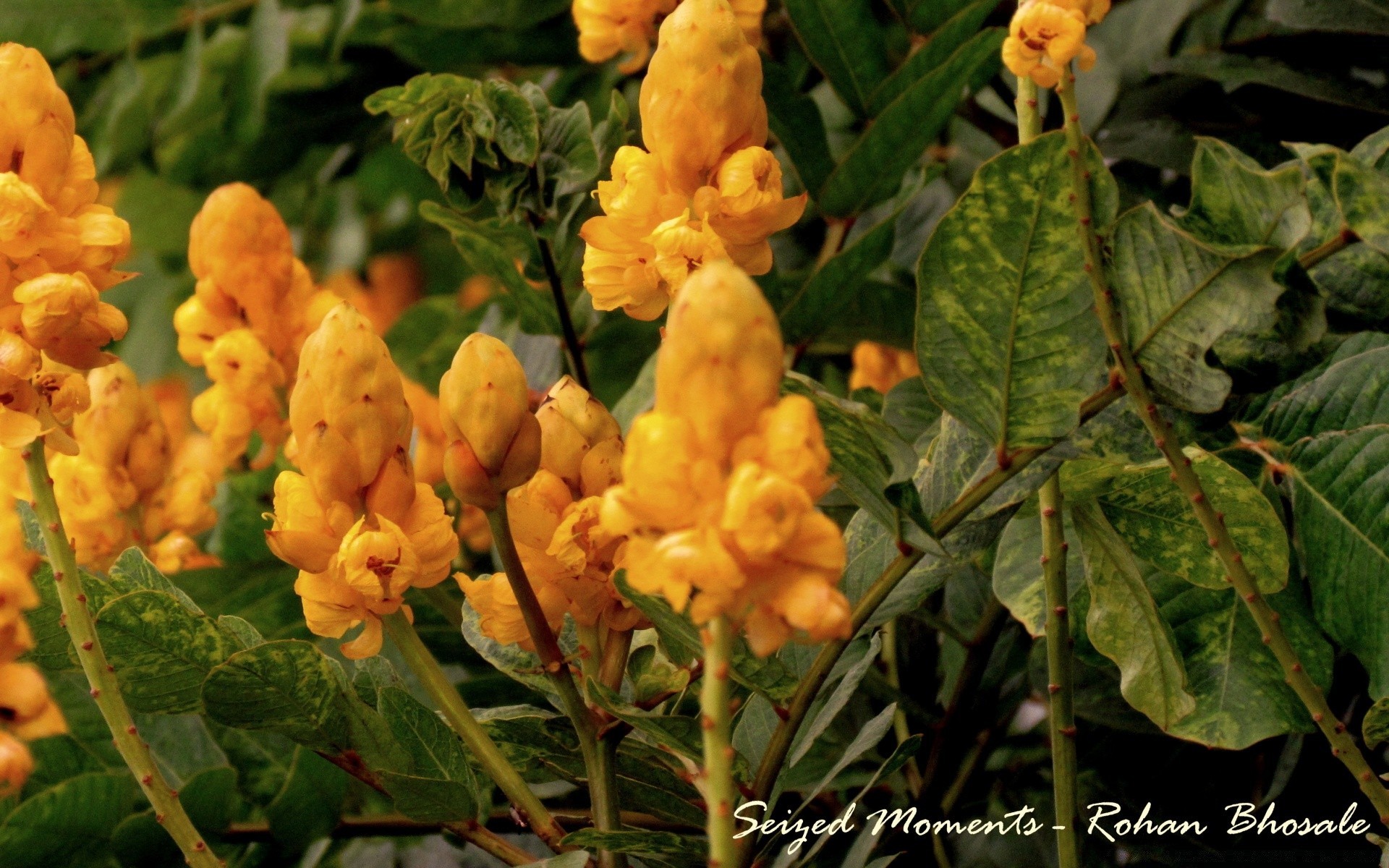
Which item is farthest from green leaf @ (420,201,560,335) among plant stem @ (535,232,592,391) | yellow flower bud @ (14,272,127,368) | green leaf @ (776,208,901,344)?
yellow flower bud @ (14,272,127,368)

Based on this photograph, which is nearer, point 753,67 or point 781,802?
point 753,67

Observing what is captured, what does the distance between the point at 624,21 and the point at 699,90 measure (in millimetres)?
252

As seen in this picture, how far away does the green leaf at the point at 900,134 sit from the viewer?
2.14ft

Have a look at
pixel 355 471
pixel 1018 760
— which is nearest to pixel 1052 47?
pixel 355 471

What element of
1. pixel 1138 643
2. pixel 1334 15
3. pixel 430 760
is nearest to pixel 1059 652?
pixel 1138 643

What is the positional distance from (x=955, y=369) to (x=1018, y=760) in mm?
360

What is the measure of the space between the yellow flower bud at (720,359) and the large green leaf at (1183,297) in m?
0.18

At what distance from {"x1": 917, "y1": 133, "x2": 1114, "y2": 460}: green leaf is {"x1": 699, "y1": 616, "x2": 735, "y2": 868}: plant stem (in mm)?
157

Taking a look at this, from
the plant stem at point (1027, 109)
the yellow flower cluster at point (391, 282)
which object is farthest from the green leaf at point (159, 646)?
the yellow flower cluster at point (391, 282)

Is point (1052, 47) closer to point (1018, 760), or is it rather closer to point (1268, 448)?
point (1268, 448)

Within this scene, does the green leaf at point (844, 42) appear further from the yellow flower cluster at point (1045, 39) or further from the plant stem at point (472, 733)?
the plant stem at point (472, 733)

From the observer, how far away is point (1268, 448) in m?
0.54

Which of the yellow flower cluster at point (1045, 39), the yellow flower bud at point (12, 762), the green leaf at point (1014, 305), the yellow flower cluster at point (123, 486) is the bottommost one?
the yellow flower cluster at point (123, 486)

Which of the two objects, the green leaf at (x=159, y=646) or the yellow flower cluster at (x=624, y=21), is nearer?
the green leaf at (x=159, y=646)
